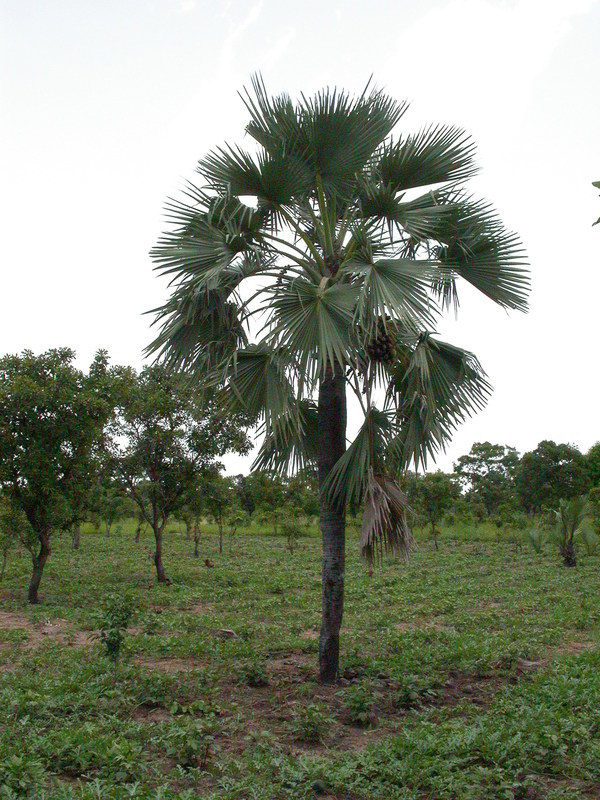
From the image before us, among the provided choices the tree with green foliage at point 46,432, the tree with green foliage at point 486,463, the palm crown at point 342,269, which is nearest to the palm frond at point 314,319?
the palm crown at point 342,269

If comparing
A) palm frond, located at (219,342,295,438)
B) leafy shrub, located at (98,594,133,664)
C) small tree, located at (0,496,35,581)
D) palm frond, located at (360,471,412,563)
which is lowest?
leafy shrub, located at (98,594,133,664)

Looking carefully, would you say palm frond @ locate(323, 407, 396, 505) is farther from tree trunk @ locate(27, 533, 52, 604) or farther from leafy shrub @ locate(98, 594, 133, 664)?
tree trunk @ locate(27, 533, 52, 604)

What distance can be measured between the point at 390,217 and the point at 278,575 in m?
12.7

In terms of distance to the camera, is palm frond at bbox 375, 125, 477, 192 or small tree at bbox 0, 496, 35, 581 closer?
palm frond at bbox 375, 125, 477, 192

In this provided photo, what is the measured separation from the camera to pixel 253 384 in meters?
7.10

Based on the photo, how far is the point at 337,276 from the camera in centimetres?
713

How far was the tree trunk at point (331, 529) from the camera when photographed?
7.25 metres

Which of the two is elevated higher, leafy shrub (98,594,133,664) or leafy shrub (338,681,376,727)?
leafy shrub (98,594,133,664)

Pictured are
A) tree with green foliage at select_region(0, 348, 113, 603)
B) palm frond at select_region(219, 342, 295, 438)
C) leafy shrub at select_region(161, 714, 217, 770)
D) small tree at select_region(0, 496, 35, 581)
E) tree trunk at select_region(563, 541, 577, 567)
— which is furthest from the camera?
tree trunk at select_region(563, 541, 577, 567)

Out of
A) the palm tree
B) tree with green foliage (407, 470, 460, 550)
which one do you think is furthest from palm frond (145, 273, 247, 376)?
tree with green foliage (407, 470, 460, 550)

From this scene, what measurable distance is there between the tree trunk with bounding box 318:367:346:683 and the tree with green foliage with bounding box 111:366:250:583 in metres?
9.21

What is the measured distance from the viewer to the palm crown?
21.9 feet

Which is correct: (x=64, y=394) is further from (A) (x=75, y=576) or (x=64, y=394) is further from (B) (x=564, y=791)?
(B) (x=564, y=791)

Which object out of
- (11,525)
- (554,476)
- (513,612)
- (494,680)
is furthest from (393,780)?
(554,476)
